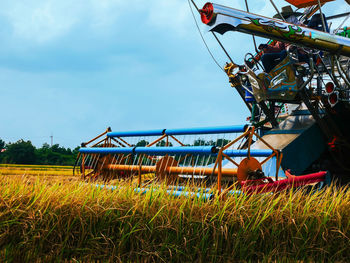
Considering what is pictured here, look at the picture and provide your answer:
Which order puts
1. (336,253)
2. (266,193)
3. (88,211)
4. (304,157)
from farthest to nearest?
(304,157) → (266,193) → (336,253) → (88,211)

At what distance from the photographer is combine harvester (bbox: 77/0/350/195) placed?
5.68 metres

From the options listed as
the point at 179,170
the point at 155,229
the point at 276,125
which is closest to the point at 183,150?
the point at 179,170

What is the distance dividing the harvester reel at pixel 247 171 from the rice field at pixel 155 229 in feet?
2.08

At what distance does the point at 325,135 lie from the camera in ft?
25.5

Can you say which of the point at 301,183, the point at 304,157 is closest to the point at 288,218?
the point at 301,183

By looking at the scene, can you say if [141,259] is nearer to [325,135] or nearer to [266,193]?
[266,193]

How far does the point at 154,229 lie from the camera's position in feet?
12.6

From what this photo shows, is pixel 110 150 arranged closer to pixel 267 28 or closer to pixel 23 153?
pixel 267 28

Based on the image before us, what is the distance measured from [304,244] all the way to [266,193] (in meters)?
0.71

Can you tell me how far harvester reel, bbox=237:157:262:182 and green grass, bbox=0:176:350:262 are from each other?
0.63 meters

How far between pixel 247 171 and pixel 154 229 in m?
1.73

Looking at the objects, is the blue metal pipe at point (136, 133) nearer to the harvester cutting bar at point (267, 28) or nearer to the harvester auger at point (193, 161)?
the harvester auger at point (193, 161)

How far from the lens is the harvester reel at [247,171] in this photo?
16.5ft

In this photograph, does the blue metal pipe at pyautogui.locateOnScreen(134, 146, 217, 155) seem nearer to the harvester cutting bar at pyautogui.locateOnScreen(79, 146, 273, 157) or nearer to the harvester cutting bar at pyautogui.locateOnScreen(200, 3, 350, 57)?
the harvester cutting bar at pyautogui.locateOnScreen(79, 146, 273, 157)
